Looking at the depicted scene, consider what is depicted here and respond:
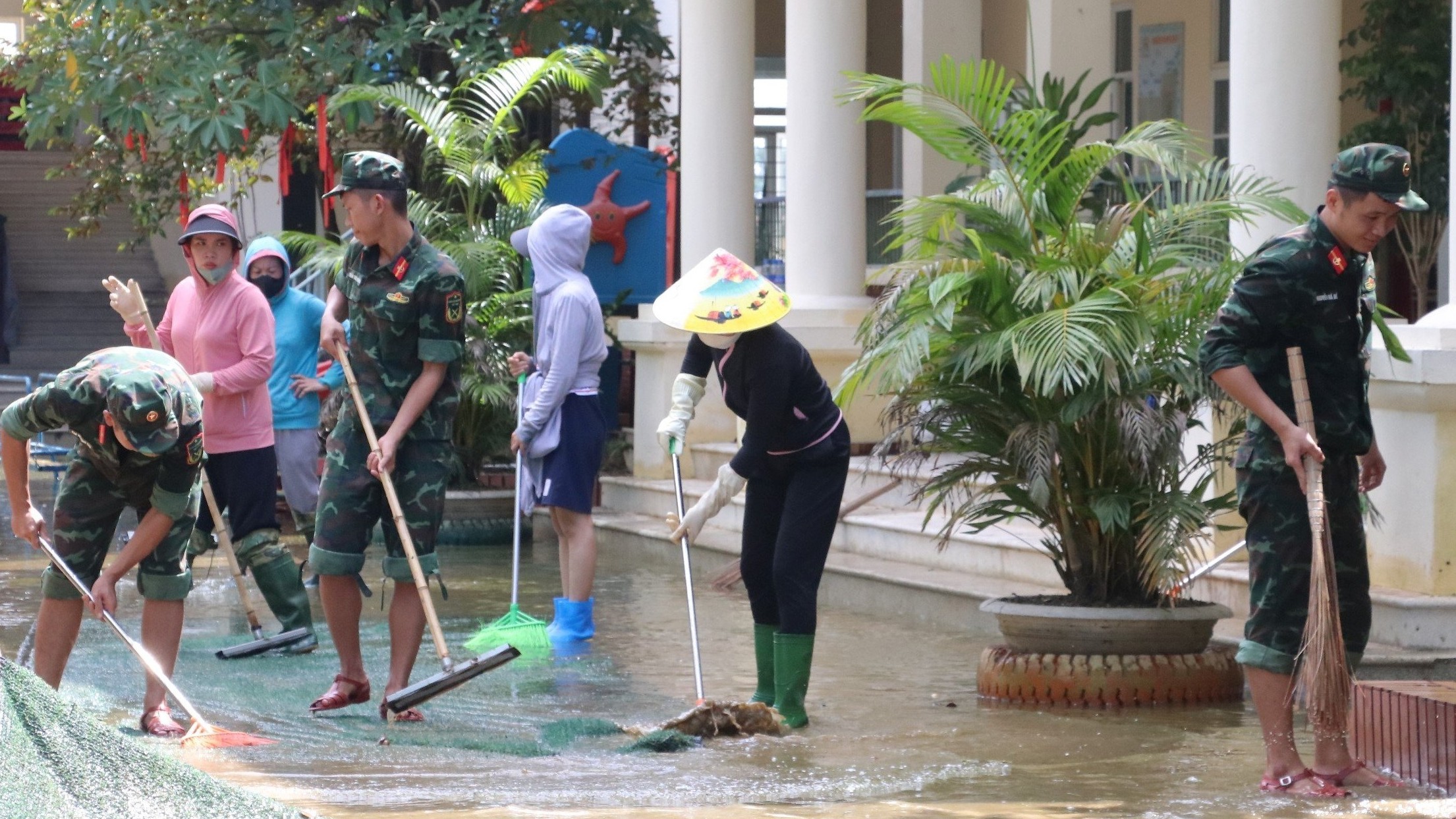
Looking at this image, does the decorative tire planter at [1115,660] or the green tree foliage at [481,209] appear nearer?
the decorative tire planter at [1115,660]

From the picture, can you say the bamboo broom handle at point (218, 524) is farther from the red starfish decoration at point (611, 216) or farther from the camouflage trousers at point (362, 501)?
the red starfish decoration at point (611, 216)

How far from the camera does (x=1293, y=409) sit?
552cm

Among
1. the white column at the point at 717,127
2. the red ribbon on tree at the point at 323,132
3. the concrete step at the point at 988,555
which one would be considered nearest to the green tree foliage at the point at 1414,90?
the white column at the point at 717,127

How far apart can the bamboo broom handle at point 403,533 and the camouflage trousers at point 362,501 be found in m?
0.04

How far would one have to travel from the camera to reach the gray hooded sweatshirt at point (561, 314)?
27.7ft

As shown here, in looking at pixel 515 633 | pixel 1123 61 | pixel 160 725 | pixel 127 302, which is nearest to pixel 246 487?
pixel 127 302

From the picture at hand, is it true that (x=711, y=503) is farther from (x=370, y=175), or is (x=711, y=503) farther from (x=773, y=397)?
(x=370, y=175)

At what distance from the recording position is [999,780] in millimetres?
5730

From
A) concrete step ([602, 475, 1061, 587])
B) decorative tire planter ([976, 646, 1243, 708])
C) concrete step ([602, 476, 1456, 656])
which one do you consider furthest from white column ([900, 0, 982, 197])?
decorative tire planter ([976, 646, 1243, 708])

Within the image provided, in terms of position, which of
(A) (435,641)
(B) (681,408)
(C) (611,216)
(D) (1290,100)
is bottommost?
(A) (435,641)

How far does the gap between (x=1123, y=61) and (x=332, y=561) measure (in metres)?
12.3

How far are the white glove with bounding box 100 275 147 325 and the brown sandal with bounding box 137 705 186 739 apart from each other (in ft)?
6.13

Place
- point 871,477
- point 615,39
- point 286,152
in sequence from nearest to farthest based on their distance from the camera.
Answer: point 871,477 → point 286,152 → point 615,39

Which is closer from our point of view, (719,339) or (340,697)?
(719,339)
